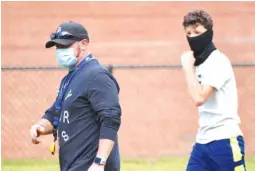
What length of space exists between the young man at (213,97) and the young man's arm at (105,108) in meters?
1.00

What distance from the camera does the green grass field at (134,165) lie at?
10828 mm

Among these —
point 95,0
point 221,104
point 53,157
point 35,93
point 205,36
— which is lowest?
point 53,157

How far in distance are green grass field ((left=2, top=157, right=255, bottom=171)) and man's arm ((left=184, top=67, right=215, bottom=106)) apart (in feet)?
15.8

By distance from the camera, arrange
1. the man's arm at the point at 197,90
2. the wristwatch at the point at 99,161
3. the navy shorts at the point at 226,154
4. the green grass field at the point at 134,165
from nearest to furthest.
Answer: the wristwatch at the point at 99,161 → the man's arm at the point at 197,90 → the navy shorts at the point at 226,154 → the green grass field at the point at 134,165

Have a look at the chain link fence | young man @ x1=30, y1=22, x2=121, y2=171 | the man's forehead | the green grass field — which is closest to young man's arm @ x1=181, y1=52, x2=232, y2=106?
the man's forehead

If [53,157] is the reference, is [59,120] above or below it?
above

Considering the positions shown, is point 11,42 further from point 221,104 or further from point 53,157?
point 221,104

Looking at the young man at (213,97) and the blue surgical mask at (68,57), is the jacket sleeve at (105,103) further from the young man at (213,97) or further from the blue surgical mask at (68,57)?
the young man at (213,97)

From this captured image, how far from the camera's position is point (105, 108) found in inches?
198

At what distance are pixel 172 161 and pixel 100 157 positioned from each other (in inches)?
260

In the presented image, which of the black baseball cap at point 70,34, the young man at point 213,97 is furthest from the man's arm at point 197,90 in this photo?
the black baseball cap at point 70,34

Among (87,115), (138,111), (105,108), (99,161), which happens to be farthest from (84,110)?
(138,111)

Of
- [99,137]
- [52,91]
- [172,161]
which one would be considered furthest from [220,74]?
[52,91]

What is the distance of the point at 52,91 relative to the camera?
12398mm
